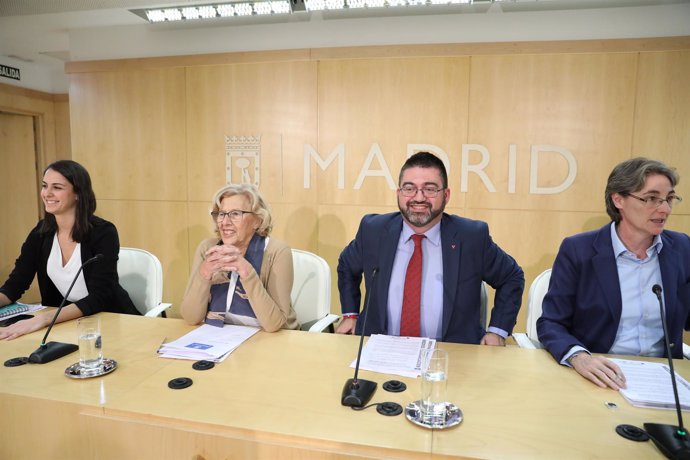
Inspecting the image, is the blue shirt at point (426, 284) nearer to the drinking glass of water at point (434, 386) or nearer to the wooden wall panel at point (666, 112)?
the drinking glass of water at point (434, 386)

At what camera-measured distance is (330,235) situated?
3.97 m

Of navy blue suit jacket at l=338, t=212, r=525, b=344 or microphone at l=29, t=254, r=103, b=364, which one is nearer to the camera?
microphone at l=29, t=254, r=103, b=364

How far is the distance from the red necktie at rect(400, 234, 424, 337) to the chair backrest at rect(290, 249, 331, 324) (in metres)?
0.56

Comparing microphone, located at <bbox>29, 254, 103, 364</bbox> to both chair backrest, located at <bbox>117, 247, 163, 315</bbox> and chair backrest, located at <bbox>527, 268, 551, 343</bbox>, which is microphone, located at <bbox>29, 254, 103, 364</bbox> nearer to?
chair backrest, located at <bbox>117, 247, 163, 315</bbox>

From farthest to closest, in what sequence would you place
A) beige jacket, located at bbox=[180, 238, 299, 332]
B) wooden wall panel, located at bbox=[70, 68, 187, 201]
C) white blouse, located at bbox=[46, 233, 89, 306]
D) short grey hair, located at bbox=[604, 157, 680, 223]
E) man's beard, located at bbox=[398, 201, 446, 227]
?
wooden wall panel, located at bbox=[70, 68, 187, 201] → white blouse, located at bbox=[46, 233, 89, 306] → man's beard, located at bbox=[398, 201, 446, 227] → beige jacket, located at bbox=[180, 238, 299, 332] → short grey hair, located at bbox=[604, 157, 680, 223]

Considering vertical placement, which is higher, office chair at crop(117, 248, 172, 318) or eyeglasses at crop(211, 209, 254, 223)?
eyeglasses at crop(211, 209, 254, 223)

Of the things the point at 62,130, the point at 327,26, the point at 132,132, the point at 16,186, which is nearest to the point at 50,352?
the point at 132,132

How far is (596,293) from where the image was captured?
184 centimetres

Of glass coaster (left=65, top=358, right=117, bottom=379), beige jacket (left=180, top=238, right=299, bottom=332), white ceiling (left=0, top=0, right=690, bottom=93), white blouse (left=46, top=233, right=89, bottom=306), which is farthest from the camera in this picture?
white ceiling (left=0, top=0, right=690, bottom=93)

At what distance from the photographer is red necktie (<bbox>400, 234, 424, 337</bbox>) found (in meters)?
2.07

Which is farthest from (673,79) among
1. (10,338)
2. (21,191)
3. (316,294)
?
(21,191)

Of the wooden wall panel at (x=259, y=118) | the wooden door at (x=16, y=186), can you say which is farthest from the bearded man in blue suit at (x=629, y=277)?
the wooden door at (x=16, y=186)

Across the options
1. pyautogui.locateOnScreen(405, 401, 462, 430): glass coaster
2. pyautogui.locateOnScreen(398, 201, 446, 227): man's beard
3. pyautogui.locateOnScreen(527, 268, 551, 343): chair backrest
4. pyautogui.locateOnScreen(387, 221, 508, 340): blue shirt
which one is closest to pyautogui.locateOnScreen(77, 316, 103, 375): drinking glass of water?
pyautogui.locateOnScreen(405, 401, 462, 430): glass coaster

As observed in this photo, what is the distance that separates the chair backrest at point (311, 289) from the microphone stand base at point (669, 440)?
5.30 ft
